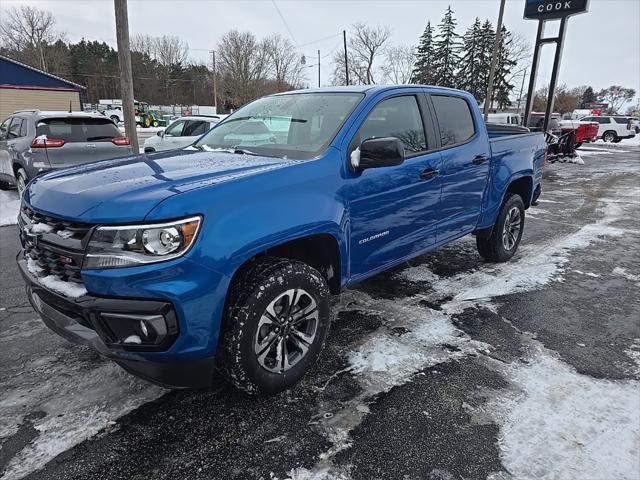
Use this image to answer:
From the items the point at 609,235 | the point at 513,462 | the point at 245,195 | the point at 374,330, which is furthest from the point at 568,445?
the point at 609,235

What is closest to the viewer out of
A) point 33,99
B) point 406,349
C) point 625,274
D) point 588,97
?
point 406,349

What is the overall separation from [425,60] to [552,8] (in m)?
52.4

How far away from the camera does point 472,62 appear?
57.5m

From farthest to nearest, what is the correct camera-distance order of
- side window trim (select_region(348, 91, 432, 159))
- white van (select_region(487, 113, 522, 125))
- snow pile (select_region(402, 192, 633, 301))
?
white van (select_region(487, 113, 522, 125))
snow pile (select_region(402, 192, 633, 301))
side window trim (select_region(348, 91, 432, 159))

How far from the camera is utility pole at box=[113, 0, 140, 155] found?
883 centimetres

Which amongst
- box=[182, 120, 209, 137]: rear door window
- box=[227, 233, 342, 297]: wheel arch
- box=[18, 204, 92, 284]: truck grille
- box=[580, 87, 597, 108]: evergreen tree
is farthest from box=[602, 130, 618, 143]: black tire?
box=[580, 87, 597, 108]: evergreen tree

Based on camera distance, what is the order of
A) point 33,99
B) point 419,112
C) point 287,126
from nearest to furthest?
point 287,126 → point 419,112 → point 33,99

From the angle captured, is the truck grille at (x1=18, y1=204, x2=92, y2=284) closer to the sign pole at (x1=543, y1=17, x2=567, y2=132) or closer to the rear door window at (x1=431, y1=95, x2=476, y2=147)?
the rear door window at (x1=431, y1=95, x2=476, y2=147)

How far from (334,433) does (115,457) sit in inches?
42.9

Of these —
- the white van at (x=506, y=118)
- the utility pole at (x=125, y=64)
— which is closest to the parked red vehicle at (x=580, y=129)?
the white van at (x=506, y=118)

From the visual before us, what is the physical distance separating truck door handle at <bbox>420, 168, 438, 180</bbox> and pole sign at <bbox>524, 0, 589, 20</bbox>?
1238 centimetres

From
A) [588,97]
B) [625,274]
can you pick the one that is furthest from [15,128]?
[588,97]

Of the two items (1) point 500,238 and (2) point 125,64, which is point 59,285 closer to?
(1) point 500,238

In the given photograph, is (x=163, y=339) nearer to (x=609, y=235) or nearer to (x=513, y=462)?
(x=513, y=462)
